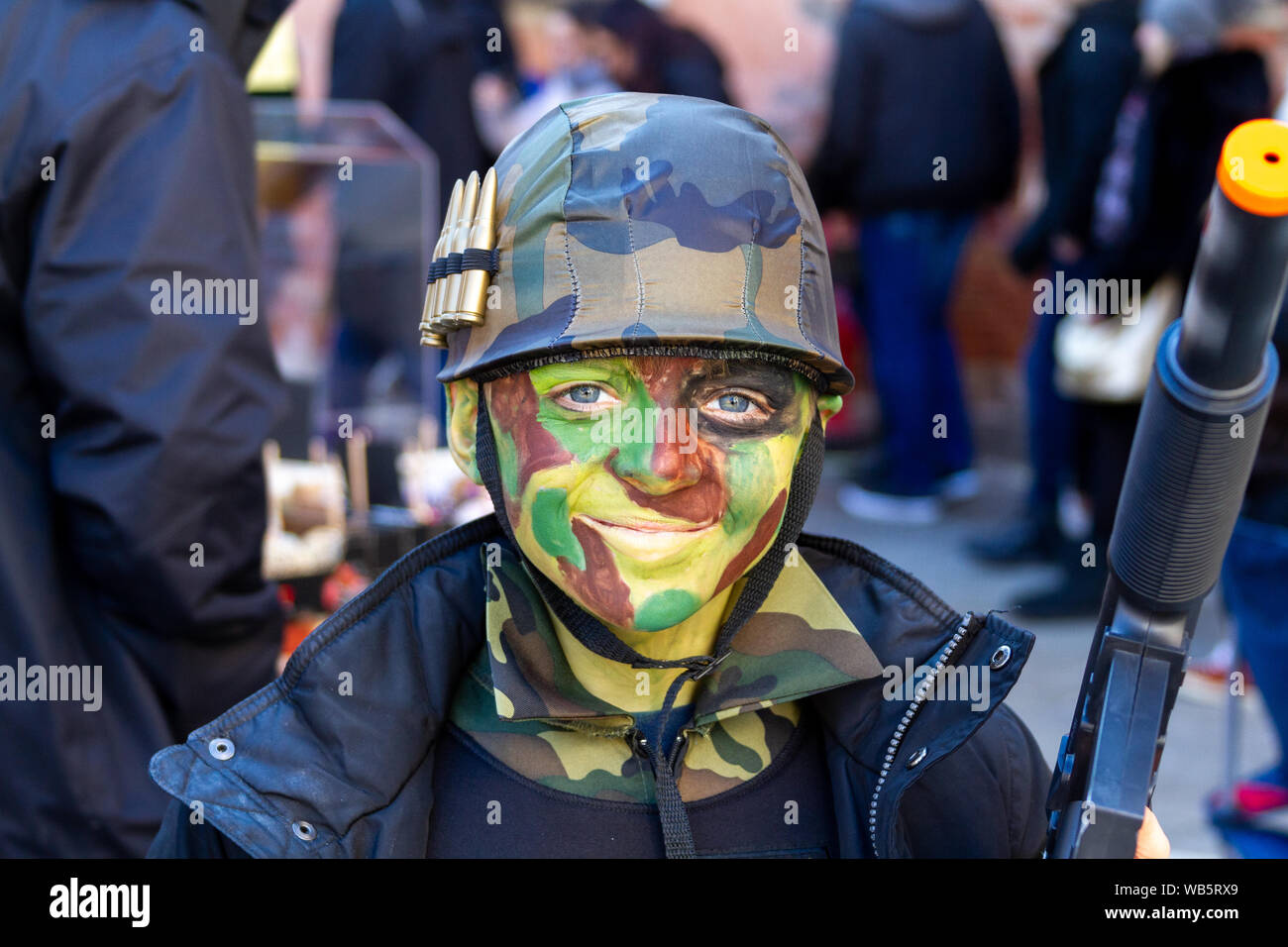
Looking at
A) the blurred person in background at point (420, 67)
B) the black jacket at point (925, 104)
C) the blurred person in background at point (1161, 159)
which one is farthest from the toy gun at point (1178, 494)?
the black jacket at point (925, 104)

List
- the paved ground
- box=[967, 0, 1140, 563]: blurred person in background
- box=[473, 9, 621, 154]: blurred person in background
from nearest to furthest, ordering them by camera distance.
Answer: the paved ground → box=[967, 0, 1140, 563]: blurred person in background → box=[473, 9, 621, 154]: blurred person in background

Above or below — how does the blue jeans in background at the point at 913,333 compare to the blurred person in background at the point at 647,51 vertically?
below

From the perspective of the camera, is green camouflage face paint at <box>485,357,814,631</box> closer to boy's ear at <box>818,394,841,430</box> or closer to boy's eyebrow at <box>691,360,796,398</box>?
boy's eyebrow at <box>691,360,796,398</box>

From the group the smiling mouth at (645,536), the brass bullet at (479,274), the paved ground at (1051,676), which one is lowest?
the paved ground at (1051,676)

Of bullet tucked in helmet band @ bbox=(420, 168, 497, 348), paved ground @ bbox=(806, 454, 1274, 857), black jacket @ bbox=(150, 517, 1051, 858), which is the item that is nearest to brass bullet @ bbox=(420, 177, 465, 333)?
bullet tucked in helmet band @ bbox=(420, 168, 497, 348)

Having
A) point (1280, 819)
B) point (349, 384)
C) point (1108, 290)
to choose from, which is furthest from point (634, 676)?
point (1108, 290)

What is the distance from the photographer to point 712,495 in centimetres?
159

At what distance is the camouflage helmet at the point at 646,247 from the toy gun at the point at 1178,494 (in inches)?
18.0

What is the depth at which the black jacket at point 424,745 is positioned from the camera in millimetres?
1596

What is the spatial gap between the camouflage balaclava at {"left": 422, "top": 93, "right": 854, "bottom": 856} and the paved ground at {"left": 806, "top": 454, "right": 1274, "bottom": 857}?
1.53 meters

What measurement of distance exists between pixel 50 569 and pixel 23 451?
21 centimetres

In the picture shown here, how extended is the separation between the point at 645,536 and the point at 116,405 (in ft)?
4.01

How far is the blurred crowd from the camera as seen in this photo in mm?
2439

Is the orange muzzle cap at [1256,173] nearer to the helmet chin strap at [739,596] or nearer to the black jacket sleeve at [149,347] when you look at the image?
the helmet chin strap at [739,596]
